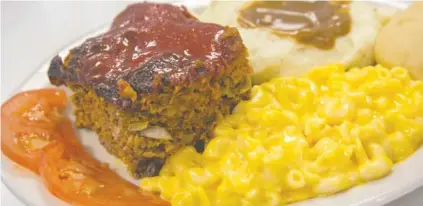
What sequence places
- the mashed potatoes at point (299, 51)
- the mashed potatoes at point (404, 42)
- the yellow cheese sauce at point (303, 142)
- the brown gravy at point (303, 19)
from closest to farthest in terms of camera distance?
the yellow cheese sauce at point (303, 142) < the mashed potatoes at point (404, 42) < the mashed potatoes at point (299, 51) < the brown gravy at point (303, 19)

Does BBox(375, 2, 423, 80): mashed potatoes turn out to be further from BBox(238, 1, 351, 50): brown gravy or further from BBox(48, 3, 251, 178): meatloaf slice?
BBox(48, 3, 251, 178): meatloaf slice

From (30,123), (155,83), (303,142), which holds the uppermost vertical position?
(155,83)

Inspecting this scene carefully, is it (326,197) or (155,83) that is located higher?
(155,83)

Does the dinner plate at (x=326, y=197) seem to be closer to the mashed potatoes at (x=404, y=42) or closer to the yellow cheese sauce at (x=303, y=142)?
the yellow cheese sauce at (x=303, y=142)

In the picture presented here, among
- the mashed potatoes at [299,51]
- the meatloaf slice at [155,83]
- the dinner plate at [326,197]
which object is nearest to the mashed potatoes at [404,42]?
the mashed potatoes at [299,51]

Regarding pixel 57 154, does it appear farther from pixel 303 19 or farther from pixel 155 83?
pixel 303 19

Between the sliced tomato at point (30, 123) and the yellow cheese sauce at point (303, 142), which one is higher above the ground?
the yellow cheese sauce at point (303, 142)

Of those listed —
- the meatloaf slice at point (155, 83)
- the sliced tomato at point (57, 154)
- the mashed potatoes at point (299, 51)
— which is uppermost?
the meatloaf slice at point (155, 83)

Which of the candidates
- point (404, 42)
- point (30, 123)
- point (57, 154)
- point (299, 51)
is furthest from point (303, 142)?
point (30, 123)
